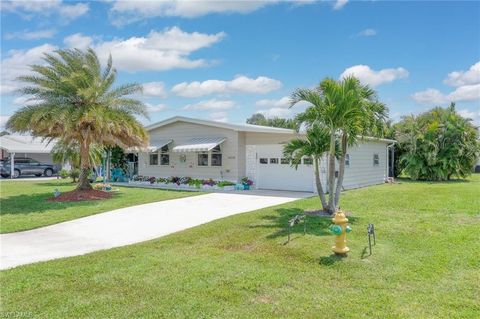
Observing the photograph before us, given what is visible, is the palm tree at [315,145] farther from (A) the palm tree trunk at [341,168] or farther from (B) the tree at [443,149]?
(B) the tree at [443,149]

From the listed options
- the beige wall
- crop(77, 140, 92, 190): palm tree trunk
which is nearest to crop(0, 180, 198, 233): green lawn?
crop(77, 140, 92, 190): palm tree trunk

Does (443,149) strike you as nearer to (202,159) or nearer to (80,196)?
(202,159)

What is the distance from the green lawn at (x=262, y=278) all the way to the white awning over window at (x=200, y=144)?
10943 millimetres

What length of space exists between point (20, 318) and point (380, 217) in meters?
8.61

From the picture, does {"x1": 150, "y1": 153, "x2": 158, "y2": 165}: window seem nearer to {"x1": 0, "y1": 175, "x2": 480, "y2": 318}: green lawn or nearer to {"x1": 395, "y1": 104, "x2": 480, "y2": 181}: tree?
{"x1": 0, "y1": 175, "x2": 480, "y2": 318}: green lawn

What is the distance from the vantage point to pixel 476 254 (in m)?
6.56

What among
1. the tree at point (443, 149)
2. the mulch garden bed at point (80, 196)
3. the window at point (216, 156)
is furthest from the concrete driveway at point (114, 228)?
the tree at point (443, 149)

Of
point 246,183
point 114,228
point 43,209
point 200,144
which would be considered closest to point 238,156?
point 246,183

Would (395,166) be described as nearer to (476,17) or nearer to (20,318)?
(476,17)

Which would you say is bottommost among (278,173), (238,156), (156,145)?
Result: (278,173)

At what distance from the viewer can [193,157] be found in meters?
21.8

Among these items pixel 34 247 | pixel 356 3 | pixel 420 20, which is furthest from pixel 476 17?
pixel 34 247

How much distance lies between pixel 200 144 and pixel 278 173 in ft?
15.0

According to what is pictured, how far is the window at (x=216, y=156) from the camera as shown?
20.5 m
